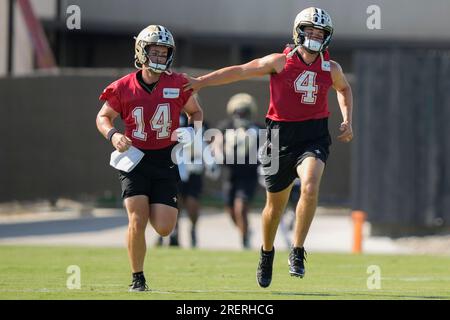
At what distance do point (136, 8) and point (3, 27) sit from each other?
154 inches

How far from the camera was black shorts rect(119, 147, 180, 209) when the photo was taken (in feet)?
36.8

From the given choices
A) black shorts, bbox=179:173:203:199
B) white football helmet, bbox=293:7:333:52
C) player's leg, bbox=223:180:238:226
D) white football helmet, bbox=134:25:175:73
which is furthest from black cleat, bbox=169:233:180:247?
white football helmet, bbox=134:25:175:73

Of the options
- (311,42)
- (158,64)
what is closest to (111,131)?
(158,64)

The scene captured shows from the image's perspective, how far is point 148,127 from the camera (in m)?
11.2

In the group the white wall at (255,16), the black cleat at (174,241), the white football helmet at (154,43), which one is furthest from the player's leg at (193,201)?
the white wall at (255,16)

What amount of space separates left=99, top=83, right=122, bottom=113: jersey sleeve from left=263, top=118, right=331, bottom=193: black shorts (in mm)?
1489

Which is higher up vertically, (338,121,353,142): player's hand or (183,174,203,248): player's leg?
(338,121,353,142): player's hand

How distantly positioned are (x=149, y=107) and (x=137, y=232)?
3.66 feet

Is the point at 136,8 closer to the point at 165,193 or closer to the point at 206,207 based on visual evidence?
the point at 206,207

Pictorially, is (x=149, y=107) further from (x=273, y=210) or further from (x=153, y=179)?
(x=273, y=210)

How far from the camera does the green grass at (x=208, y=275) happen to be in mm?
11195

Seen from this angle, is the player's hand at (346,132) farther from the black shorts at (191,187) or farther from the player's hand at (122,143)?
the black shorts at (191,187)

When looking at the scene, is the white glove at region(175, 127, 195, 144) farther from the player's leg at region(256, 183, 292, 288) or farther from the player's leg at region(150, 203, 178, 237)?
the player's leg at region(256, 183, 292, 288)

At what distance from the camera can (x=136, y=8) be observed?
3138cm
